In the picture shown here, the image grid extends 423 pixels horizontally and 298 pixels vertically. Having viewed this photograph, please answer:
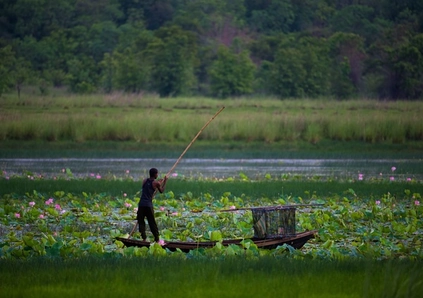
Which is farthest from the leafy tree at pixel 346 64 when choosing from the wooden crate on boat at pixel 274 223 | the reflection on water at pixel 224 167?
the wooden crate on boat at pixel 274 223

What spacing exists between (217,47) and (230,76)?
38.3 ft

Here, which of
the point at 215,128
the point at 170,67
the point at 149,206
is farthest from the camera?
the point at 170,67

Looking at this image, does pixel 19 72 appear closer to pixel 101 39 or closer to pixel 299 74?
pixel 101 39

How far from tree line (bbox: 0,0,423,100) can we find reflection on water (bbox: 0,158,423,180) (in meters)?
22.4

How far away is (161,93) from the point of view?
60.9 metres

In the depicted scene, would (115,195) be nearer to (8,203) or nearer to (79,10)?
(8,203)

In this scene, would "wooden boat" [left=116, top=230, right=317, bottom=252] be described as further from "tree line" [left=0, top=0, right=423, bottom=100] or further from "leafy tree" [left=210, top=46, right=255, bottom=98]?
"leafy tree" [left=210, top=46, right=255, bottom=98]

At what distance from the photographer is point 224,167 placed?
29.5 meters

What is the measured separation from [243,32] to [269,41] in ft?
18.3

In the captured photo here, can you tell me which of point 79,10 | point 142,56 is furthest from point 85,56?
point 79,10

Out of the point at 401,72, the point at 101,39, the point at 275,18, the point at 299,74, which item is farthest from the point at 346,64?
the point at 101,39

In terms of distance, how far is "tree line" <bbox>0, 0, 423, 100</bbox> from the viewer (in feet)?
198

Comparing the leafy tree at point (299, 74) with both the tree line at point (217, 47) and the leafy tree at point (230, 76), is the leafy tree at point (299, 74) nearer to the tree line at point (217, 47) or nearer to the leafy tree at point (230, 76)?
the tree line at point (217, 47)

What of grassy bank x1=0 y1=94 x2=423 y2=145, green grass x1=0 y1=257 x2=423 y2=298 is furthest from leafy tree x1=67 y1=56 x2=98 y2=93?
green grass x1=0 y1=257 x2=423 y2=298
